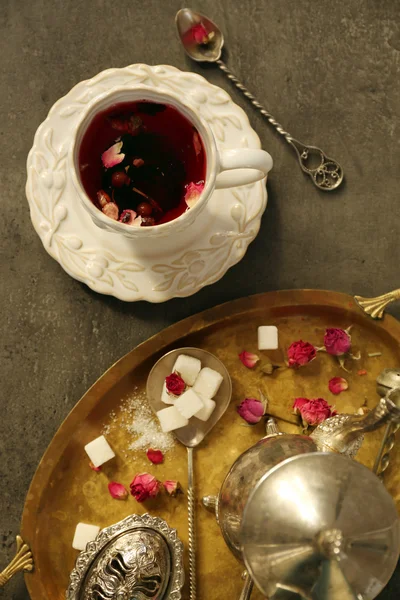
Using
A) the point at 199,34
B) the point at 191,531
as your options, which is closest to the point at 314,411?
the point at 191,531

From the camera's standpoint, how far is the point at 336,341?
911 millimetres

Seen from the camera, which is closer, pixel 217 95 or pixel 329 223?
pixel 217 95

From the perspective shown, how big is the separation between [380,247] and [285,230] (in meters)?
0.17

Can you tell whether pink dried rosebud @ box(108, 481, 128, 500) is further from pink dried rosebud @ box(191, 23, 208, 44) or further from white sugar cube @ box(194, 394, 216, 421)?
pink dried rosebud @ box(191, 23, 208, 44)

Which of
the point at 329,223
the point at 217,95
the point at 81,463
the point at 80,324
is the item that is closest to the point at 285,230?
the point at 329,223

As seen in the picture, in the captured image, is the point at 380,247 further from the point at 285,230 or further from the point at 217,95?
the point at 217,95

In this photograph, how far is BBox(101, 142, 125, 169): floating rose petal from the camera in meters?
0.77

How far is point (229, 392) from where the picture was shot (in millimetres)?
911

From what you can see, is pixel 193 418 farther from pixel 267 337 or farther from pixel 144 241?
pixel 144 241

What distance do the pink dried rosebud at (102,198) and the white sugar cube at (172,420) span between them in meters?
0.33

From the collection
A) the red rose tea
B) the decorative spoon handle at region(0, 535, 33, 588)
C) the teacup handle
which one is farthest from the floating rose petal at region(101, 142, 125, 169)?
the decorative spoon handle at region(0, 535, 33, 588)

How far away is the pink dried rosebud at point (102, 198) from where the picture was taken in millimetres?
771

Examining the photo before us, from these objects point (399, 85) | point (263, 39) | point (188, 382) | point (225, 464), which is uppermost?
point (263, 39)

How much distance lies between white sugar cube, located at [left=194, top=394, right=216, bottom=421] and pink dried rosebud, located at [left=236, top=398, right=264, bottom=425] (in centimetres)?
5
